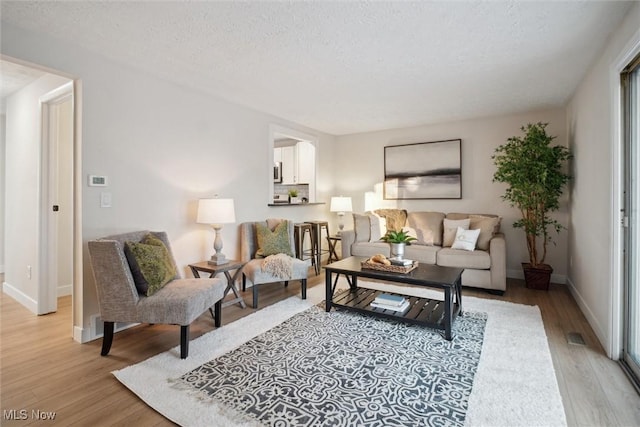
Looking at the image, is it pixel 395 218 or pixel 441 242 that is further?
pixel 395 218

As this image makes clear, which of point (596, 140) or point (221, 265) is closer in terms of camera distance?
point (596, 140)

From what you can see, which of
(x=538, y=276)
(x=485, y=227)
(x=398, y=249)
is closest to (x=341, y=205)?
(x=485, y=227)

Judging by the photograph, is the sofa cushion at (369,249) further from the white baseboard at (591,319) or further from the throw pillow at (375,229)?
the white baseboard at (591,319)

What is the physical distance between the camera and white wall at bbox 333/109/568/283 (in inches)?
178

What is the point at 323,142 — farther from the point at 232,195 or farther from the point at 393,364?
the point at 393,364

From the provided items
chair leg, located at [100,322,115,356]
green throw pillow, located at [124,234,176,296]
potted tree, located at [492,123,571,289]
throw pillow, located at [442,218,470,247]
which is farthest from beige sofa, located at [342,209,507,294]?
chair leg, located at [100,322,115,356]

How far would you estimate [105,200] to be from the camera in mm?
2814

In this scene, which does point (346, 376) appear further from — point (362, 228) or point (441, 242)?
point (441, 242)

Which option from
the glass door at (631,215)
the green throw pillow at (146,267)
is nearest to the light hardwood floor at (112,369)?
the glass door at (631,215)

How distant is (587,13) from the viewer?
7.03ft

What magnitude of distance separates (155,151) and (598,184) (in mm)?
4191

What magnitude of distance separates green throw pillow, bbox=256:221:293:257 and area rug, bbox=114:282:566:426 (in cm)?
102

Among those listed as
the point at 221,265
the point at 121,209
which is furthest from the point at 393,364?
the point at 121,209

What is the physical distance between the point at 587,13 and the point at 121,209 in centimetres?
397
